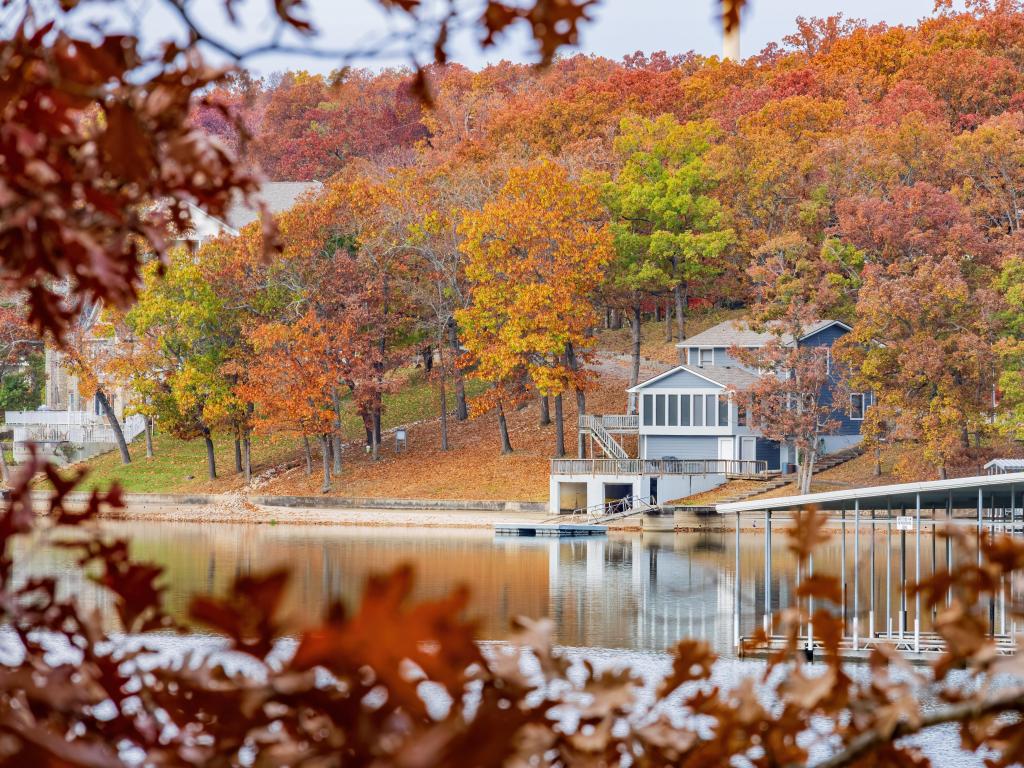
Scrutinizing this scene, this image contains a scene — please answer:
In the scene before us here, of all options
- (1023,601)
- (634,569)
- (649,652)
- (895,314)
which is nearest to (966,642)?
(1023,601)

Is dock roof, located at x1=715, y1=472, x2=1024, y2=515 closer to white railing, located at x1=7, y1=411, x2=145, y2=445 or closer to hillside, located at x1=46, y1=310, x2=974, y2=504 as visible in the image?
hillside, located at x1=46, y1=310, x2=974, y2=504

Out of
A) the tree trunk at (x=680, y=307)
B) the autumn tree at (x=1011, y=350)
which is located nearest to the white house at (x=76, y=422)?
the tree trunk at (x=680, y=307)

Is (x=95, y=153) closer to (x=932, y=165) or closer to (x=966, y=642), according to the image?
(x=966, y=642)

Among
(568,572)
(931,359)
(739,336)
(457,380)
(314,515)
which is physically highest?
(739,336)

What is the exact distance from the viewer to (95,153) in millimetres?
1998

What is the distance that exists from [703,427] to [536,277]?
8.03 metres

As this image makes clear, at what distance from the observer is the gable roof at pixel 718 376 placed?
49219mm

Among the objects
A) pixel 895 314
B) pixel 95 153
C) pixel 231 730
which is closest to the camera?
pixel 231 730

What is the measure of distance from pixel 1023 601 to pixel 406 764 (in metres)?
1.12

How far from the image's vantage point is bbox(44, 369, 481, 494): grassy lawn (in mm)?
53250

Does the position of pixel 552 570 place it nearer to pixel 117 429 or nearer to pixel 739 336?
pixel 739 336

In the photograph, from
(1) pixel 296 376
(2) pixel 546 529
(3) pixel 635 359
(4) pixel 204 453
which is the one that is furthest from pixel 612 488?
(4) pixel 204 453

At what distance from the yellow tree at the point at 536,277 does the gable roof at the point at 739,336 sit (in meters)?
4.96

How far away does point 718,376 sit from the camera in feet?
164
